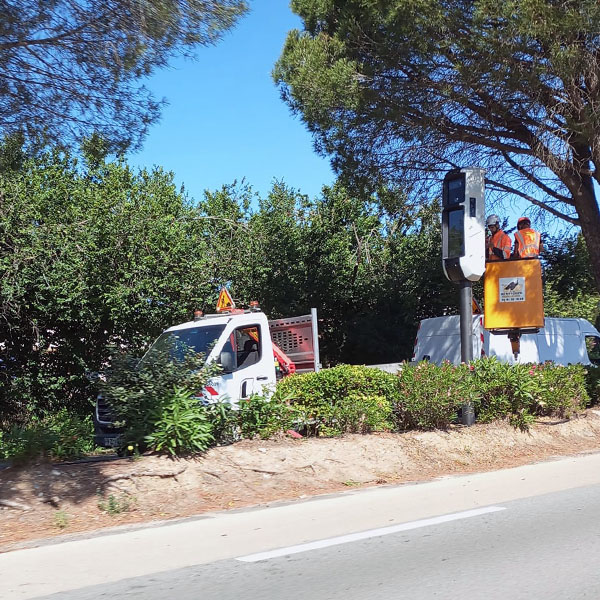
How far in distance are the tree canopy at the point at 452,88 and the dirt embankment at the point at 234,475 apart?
18.7 feet

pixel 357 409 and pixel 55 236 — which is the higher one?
pixel 55 236

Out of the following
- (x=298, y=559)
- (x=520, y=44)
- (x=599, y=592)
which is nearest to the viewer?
(x=599, y=592)

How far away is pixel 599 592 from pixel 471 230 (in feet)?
21.8

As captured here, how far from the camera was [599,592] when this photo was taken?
4609 millimetres

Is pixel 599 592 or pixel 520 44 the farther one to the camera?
pixel 520 44

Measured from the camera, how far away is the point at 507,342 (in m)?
14.9

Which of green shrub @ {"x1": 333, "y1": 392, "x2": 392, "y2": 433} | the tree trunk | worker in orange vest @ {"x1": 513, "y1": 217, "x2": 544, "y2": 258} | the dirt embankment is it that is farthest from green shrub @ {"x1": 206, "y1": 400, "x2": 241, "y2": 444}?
the tree trunk

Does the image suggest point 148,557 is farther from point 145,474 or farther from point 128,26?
point 128,26

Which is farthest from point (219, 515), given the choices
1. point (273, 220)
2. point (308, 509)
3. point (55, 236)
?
point (273, 220)

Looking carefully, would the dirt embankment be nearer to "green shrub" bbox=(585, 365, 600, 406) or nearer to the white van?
"green shrub" bbox=(585, 365, 600, 406)

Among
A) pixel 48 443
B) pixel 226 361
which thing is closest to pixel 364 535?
pixel 48 443

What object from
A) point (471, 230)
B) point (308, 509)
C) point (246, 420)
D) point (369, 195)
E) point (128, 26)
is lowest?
point (308, 509)

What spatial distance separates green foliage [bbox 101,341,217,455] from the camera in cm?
797

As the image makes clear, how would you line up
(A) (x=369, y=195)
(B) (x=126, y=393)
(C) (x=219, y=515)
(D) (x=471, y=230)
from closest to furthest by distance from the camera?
1. (C) (x=219, y=515)
2. (B) (x=126, y=393)
3. (D) (x=471, y=230)
4. (A) (x=369, y=195)
